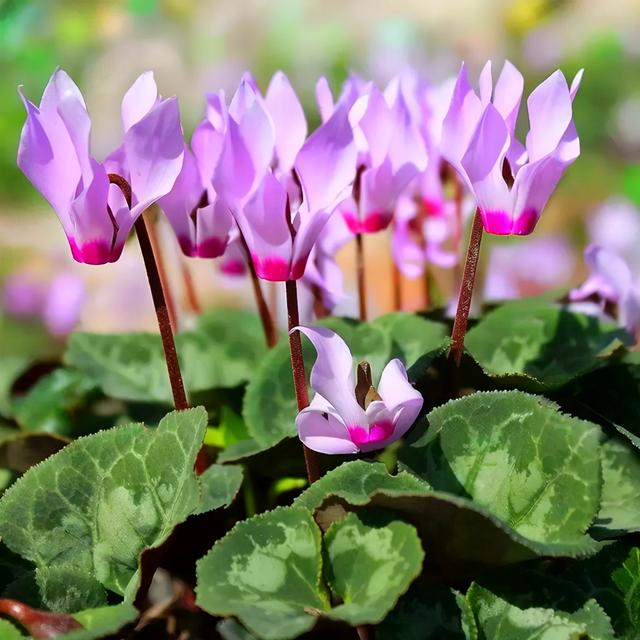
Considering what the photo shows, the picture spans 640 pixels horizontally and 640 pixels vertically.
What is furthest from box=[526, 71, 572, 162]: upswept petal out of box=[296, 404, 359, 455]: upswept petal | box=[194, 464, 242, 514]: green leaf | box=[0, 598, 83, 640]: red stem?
box=[0, 598, 83, 640]: red stem

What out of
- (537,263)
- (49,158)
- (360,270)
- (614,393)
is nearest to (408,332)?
(360,270)

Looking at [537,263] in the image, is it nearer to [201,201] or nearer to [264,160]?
[201,201]

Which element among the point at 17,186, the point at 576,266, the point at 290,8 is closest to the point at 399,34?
the point at 290,8

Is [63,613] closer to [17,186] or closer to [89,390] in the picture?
[89,390]

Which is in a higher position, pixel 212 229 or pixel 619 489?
pixel 212 229

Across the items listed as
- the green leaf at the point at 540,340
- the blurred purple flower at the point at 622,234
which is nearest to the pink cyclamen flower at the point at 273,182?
the green leaf at the point at 540,340

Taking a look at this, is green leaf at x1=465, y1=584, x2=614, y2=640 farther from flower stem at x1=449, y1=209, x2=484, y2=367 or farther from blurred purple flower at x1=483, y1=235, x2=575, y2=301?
blurred purple flower at x1=483, y1=235, x2=575, y2=301
